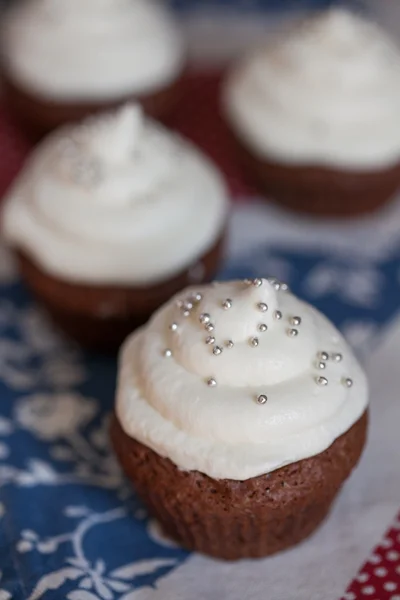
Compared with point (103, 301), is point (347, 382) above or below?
above

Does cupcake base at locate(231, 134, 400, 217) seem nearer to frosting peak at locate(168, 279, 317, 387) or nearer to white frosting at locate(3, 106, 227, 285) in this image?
white frosting at locate(3, 106, 227, 285)

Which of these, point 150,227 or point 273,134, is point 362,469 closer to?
point 150,227

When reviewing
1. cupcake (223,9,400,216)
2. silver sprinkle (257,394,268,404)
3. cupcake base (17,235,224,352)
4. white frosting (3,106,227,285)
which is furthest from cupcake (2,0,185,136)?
silver sprinkle (257,394,268,404)

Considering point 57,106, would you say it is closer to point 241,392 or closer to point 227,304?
point 227,304

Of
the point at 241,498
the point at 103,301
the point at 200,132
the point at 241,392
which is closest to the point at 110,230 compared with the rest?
the point at 103,301

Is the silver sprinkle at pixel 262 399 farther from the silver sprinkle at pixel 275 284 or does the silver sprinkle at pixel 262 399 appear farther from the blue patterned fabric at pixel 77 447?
the blue patterned fabric at pixel 77 447

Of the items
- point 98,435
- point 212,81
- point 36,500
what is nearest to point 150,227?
point 98,435

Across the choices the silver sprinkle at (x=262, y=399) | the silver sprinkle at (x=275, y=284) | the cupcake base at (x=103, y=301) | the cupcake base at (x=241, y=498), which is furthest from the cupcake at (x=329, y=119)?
the silver sprinkle at (x=262, y=399)
